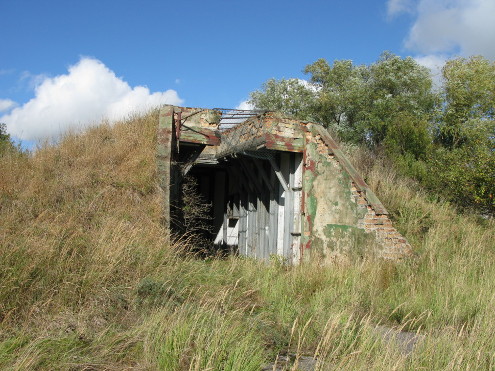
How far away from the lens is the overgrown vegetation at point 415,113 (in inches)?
462

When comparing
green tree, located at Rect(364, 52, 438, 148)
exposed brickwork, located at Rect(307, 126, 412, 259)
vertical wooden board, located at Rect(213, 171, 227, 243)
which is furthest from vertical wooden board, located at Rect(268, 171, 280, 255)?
green tree, located at Rect(364, 52, 438, 148)

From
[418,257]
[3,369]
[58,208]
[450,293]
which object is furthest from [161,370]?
[418,257]

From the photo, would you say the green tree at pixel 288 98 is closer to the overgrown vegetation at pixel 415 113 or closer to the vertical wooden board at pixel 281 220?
the overgrown vegetation at pixel 415 113

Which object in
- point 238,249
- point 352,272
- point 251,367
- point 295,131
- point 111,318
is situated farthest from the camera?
point 238,249

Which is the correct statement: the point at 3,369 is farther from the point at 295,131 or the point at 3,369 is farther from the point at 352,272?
the point at 295,131

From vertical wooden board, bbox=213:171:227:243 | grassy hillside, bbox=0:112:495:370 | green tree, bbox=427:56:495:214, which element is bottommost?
grassy hillside, bbox=0:112:495:370

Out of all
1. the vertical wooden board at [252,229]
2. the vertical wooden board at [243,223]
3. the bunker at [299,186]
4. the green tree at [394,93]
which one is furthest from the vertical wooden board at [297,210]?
the green tree at [394,93]

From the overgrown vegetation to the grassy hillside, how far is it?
2160mm

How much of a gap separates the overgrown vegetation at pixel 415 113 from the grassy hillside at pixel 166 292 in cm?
216

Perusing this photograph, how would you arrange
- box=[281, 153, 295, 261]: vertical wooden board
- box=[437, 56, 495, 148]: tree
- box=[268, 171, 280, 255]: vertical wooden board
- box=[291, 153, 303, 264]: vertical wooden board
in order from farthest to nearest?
box=[437, 56, 495, 148]: tree
box=[268, 171, 280, 255]: vertical wooden board
box=[281, 153, 295, 261]: vertical wooden board
box=[291, 153, 303, 264]: vertical wooden board

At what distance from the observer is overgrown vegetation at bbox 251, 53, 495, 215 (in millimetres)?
11742

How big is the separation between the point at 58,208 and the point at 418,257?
715 cm

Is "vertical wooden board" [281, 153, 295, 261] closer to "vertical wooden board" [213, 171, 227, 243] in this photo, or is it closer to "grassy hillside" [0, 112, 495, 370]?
"grassy hillside" [0, 112, 495, 370]

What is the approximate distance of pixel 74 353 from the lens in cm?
365
